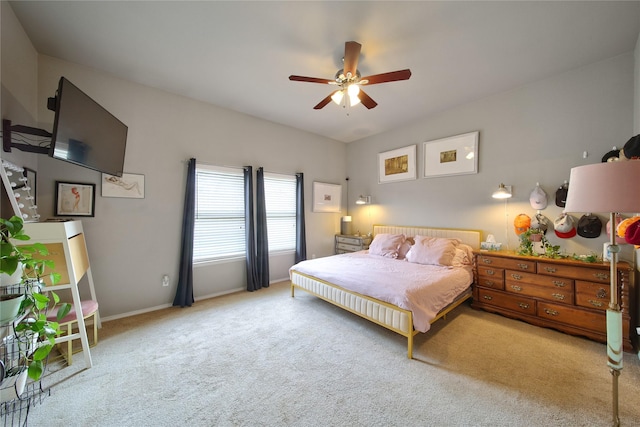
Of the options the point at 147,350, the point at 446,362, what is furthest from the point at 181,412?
the point at 446,362

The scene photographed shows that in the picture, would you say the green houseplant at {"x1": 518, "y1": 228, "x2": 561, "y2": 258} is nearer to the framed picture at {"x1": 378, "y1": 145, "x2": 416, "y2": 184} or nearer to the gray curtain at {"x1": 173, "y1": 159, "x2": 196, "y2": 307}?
the framed picture at {"x1": 378, "y1": 145, "x2": 416, "y2": 184}

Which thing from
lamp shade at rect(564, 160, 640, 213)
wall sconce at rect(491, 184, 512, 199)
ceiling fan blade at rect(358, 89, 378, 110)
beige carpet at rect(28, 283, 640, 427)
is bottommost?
beige carpet at rect(28, 283, 640, 427)

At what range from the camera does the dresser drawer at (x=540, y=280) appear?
2.49 m

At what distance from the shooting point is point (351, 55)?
214 cm

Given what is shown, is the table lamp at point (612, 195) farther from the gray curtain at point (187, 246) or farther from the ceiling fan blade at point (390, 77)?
the gray curtain at point (187, 246)

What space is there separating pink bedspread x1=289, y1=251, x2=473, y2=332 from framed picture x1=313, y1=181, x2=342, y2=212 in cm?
167

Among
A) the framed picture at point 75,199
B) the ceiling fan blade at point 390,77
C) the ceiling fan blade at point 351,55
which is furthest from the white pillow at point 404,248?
the framed picture at point 75,199

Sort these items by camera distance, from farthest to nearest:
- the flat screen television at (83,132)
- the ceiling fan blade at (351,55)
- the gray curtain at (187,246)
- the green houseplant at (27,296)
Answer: the gray curtain at (187,246), the ceiling fan blade at (351,55), the flat screen television at (83,132), the green houseplant at (27,296)

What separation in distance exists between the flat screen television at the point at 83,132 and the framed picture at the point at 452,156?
442 cm

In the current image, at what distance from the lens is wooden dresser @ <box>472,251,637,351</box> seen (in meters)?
2.27

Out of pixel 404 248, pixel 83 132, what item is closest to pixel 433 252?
pixel 404 248

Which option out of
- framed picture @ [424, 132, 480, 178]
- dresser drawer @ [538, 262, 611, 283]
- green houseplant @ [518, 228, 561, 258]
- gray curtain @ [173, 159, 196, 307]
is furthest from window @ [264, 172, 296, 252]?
dresser drawer @ [538, 262, 611, 283]

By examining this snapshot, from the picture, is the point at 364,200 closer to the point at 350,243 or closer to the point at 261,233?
the point at 350,243

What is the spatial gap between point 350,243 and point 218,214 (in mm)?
2697
